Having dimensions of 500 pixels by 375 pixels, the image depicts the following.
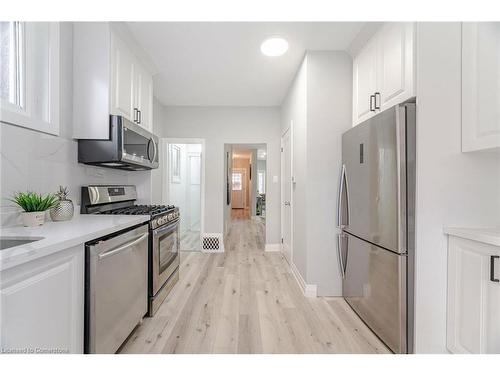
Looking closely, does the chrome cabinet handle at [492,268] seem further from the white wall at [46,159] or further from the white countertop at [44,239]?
the white wall at [46,159]

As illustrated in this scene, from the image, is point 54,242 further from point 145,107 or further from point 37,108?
point 145,107

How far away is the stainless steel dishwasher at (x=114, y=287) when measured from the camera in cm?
125

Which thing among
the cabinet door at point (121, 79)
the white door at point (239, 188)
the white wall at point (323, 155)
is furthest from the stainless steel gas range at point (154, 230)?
the white door at point (239, 188)

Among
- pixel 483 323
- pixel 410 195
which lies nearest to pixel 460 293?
pixel 483 323

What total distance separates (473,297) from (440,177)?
68 cm

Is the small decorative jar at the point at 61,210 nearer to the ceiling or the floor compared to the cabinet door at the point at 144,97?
nearer to the floor

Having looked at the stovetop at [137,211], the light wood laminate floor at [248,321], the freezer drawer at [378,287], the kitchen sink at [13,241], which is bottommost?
the light wood laminate floor at [248,321]

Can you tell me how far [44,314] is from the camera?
99 centimetres

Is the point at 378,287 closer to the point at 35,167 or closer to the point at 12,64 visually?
the point at 35,167

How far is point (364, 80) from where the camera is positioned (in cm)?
221

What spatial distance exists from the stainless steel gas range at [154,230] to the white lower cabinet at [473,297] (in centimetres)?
209

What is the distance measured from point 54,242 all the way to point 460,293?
6.86 ft

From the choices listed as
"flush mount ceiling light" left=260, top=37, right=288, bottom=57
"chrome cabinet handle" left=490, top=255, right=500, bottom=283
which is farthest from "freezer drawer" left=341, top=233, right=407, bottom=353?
"flush mount ceiling light" left=260, top=37, right=288, bottom=57
